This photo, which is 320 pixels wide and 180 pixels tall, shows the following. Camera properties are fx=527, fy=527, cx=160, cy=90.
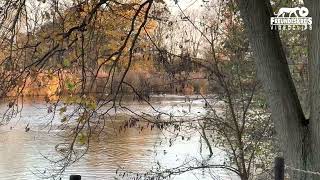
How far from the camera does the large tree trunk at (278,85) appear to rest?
3.51m

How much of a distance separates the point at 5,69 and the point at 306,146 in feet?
9.55

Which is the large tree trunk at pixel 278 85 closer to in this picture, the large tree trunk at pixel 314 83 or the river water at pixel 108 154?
the large tree trunk at pixel 314 83

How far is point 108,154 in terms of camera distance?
569 inches

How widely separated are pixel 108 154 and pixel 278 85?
11.3 meters

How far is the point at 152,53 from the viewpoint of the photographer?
6.60m

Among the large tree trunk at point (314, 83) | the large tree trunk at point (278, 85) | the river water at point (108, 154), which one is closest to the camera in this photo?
the large tree trunk at point (314, 83)

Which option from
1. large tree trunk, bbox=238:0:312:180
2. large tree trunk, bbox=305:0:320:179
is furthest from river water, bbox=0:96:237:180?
large tree trunk, bbox=305:0:320:179

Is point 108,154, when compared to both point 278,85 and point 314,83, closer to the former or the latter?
point 278,85

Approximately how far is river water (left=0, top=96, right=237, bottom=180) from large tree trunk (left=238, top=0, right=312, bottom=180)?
6236 mm

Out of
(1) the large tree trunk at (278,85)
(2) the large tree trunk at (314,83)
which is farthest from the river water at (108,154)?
(2) the large tree trunk at (314,83)

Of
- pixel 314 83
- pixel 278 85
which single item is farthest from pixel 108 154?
pixel 314 83

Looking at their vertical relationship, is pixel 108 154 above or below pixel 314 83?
below

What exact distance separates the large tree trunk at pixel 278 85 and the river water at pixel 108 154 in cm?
624

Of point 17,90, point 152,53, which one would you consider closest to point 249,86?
point 152,53
